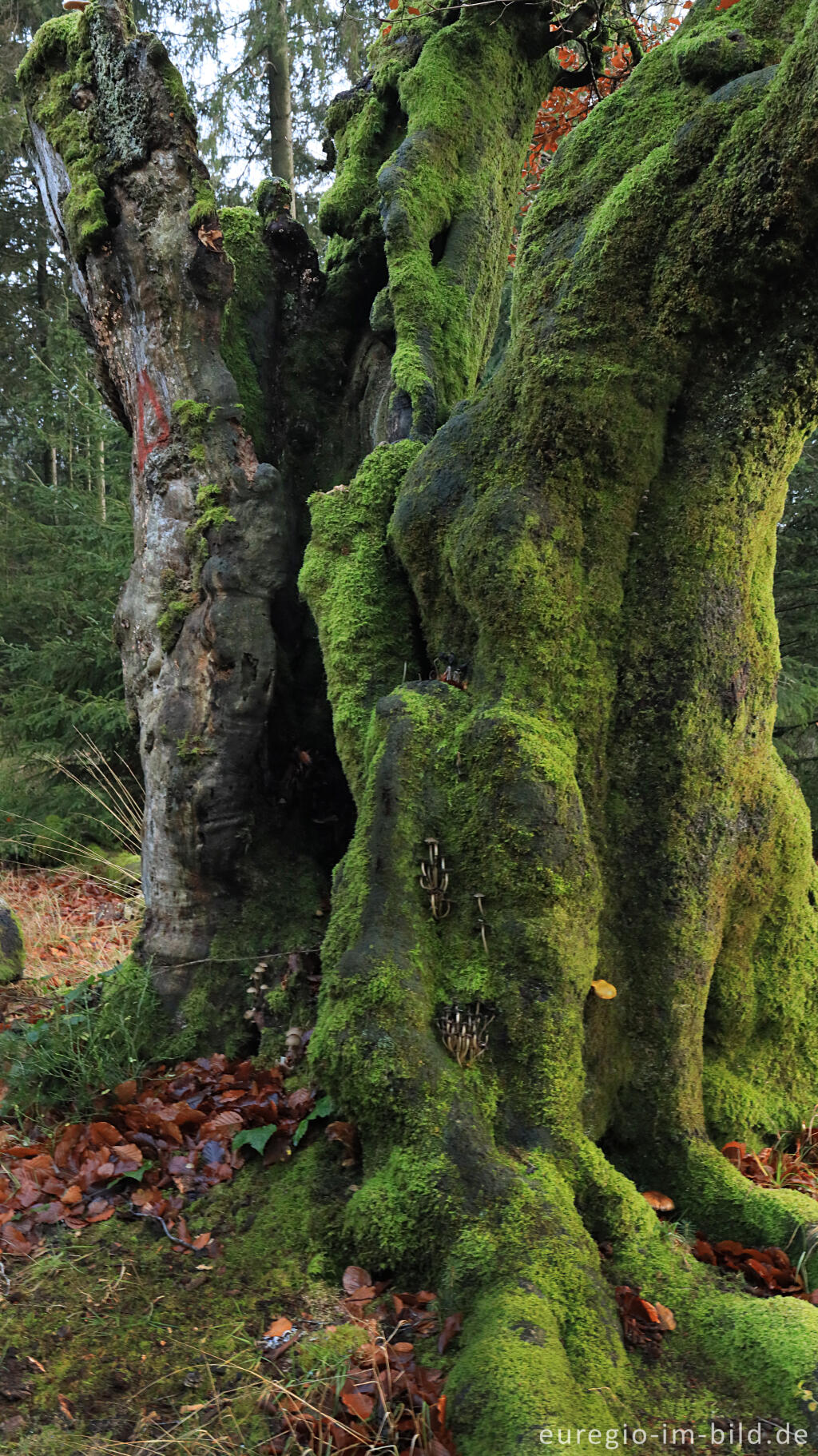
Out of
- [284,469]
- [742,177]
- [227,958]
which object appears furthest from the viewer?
[284,469]

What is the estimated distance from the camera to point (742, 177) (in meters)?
2.84

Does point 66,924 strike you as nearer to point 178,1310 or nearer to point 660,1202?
point 178,1310

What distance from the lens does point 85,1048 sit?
385cm

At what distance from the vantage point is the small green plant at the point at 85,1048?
11.9 ft

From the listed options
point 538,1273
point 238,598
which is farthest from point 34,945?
point 538,1273

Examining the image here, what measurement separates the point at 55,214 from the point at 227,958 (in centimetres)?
428

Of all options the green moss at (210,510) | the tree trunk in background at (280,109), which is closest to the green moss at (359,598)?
the green moss at (210,510)

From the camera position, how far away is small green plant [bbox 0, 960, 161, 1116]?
11.9 feet

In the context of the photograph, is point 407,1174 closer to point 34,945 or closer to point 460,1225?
point 460,1225

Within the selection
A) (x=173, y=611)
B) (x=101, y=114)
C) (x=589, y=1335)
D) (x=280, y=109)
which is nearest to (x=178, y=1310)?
(x=589, y=1335)

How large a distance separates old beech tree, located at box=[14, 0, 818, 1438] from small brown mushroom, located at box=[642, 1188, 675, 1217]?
7 centimetres

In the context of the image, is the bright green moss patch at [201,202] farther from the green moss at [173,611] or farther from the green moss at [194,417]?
the green moss at [173,611]

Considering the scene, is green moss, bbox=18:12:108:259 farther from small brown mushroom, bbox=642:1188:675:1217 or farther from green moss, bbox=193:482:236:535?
small brown mushroom, bbox=642:1188:675:1217

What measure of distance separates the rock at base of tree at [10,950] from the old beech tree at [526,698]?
6.52 ft
